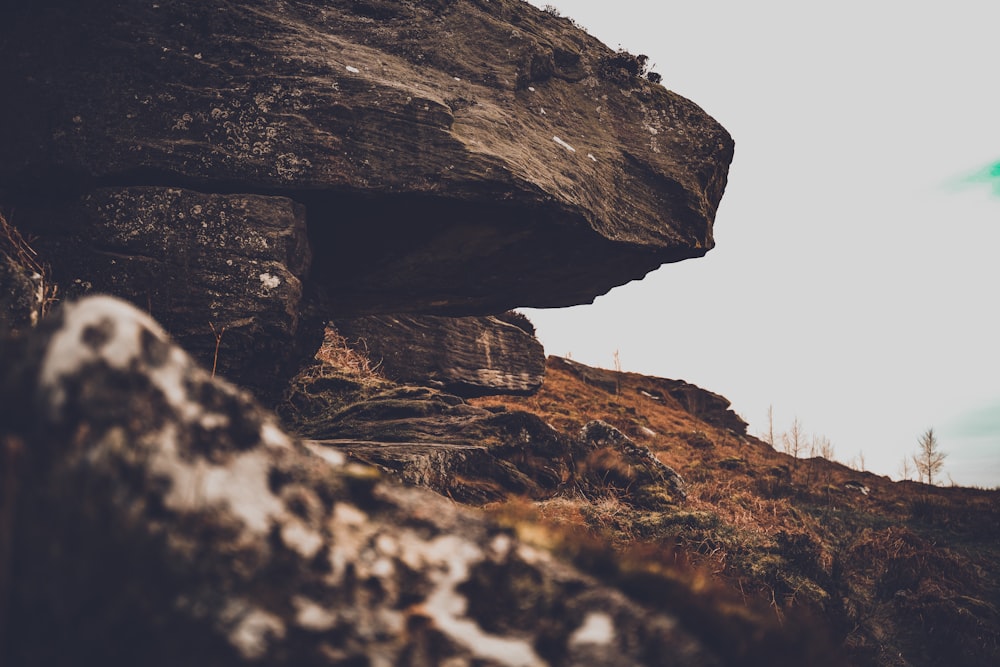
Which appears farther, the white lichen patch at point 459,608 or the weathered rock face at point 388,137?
the weathered rock face at point 388,137

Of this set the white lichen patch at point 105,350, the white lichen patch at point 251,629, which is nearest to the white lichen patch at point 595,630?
the white lichen patch at point 251,629

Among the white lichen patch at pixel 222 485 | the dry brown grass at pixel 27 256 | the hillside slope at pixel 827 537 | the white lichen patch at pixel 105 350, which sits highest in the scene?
the dry brown grass at pixel 27 256

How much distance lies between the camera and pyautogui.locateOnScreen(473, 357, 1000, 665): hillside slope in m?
7.12

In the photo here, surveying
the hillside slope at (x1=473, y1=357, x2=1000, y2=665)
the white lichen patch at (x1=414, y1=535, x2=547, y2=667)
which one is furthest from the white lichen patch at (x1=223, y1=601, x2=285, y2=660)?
the hillside slope at (x1=473, y1=357, x2=1000, y2=665)

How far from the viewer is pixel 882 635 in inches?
304

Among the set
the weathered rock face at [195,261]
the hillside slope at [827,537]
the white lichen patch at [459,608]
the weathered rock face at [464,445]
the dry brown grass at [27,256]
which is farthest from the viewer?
the hillside slope at [827,537]

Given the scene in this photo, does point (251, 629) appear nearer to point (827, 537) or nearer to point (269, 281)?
point (269, 281)

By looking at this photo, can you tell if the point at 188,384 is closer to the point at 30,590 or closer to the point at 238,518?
the point at 238,518

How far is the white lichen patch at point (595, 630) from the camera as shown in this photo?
1.74 m

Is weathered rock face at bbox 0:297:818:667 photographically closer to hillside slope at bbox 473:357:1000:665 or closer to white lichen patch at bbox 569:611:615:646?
white lichen patch at bbox 569:611:615:646

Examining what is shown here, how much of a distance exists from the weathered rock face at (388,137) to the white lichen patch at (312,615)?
545 centimetres

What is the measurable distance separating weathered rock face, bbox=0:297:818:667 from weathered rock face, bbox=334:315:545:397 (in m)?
10.9

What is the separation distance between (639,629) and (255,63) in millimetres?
7368

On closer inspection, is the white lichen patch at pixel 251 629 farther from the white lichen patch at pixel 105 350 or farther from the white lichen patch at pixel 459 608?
the white lichen patch at pixel 105 350
